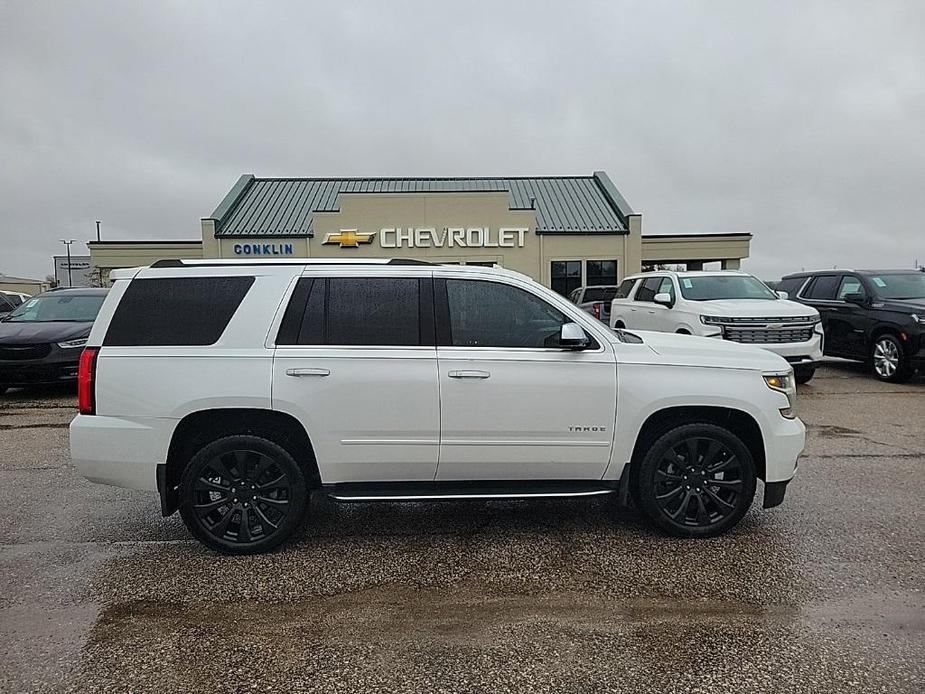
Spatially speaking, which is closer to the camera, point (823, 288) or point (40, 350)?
point (40, 350)

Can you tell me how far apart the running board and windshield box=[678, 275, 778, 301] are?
771 centimetres

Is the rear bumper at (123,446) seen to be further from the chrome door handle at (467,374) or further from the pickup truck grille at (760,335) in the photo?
the pickup truck grille at (760,335)

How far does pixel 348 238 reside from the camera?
23.5 m

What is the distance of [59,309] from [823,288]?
14115 millimetres

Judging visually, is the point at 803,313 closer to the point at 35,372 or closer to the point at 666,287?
the point at 666,287

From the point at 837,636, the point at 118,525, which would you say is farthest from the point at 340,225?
the point at 837,636

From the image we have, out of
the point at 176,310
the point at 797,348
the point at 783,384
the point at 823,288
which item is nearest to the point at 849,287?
the point at 823,288

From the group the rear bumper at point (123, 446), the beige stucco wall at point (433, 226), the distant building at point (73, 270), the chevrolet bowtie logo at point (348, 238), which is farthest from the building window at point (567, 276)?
the distant building at point (73, 270)

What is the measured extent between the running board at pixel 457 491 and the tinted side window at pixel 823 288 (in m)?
10.4

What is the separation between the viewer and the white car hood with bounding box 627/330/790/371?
14.8 feet

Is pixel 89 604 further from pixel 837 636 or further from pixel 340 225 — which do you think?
pixel 340 225

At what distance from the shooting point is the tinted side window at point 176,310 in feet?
14.2

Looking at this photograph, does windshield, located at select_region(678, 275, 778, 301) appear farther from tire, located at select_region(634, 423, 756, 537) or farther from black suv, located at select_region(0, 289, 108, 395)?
black suv, located at select_region(0, 289, 108, 395)

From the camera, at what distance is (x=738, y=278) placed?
11.9m
